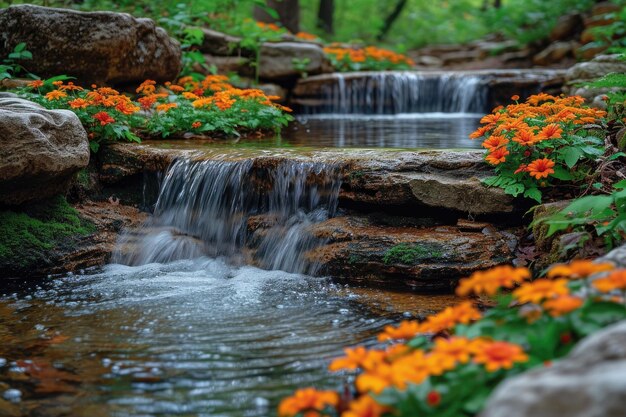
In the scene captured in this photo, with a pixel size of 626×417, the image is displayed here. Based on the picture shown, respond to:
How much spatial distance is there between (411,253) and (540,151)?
4.02 feet

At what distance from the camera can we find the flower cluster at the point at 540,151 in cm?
450

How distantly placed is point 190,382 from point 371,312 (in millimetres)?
1374

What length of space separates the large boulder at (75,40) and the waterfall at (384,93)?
4.57 m

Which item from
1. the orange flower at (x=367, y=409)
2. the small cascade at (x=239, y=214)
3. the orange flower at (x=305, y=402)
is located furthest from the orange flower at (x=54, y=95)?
the orange flower at (x=367, y=409)

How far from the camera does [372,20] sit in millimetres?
21875

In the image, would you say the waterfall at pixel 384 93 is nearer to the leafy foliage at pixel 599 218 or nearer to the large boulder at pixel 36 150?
the large boulder at pixel 36 150

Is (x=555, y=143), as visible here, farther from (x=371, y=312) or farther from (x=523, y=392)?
(x=523, y=392)

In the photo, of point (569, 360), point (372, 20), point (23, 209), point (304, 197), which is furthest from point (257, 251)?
point (372, 20)

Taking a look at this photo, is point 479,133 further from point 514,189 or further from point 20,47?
point 20,47

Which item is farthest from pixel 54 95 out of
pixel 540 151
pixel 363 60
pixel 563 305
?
pixel 363 60

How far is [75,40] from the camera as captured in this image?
7.21 meters

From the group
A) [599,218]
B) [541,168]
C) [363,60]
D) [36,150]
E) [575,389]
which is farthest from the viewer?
[363,60]

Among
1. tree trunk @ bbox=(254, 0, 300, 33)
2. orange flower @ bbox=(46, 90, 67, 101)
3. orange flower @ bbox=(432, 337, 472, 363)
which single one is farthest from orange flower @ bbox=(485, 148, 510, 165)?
tree trunk @ bbox=(254, 0, 300, 33)

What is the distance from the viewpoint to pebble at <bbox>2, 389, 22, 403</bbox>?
2842 mm
